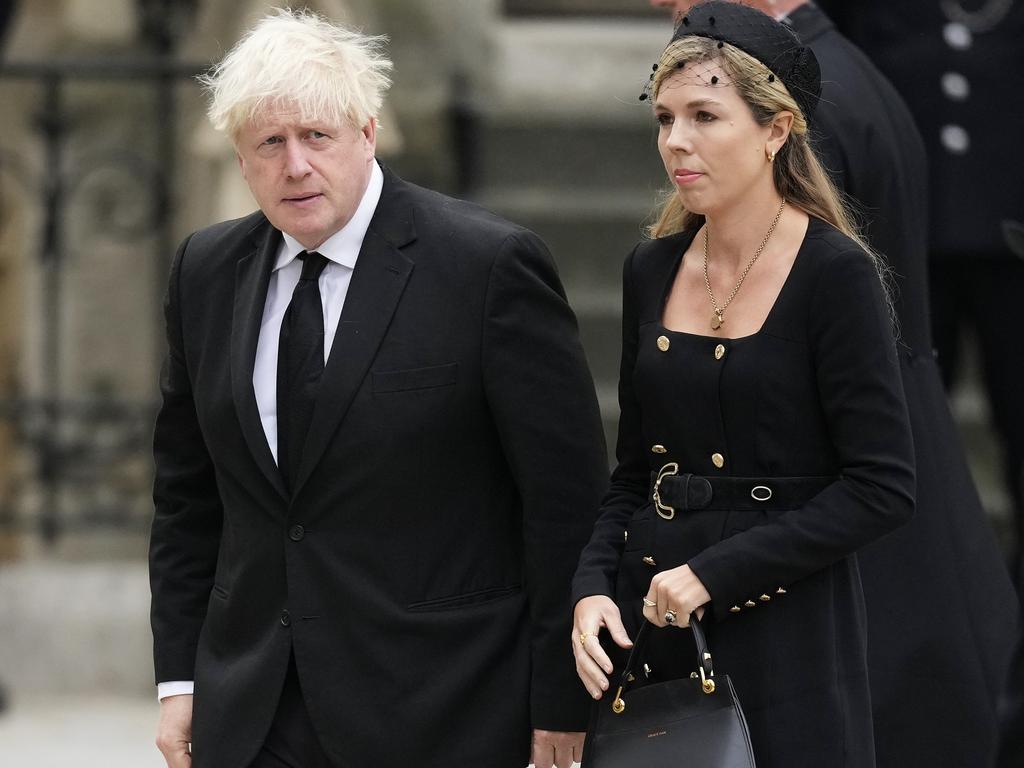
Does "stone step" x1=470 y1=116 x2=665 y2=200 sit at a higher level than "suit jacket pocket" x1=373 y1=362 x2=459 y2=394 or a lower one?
higher

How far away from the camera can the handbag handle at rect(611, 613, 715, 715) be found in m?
2.77

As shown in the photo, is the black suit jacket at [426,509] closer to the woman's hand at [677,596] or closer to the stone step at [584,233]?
the woman's hand at [677,596]

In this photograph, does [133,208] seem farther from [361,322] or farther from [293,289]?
[361,322]

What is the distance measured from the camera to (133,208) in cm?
654

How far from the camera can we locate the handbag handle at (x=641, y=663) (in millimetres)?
2766

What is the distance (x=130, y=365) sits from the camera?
21.7 feet

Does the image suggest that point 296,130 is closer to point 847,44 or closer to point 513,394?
point 513,394

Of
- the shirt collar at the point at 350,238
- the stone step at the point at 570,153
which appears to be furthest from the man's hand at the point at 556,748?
the stone step at the point at 570,153

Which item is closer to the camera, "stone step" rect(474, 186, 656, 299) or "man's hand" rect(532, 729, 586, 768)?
"man's hand" rect(532, 729, 586, 768)

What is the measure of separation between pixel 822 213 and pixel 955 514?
2.88 ft

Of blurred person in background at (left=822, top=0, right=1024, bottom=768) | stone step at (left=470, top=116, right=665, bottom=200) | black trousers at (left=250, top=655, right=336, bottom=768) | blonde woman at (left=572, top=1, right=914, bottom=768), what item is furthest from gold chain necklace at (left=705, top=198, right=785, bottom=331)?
stone step at (left=470, top=116, right=665, bottom=200)

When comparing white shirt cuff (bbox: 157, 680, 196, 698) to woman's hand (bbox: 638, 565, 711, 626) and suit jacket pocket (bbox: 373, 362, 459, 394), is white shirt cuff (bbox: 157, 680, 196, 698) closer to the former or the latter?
suit jacket pocket (bbox: 373, 362, 459, 394)

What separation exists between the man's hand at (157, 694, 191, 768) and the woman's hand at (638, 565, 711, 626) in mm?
961

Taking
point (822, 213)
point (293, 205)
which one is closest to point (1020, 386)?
point (822, 213)
